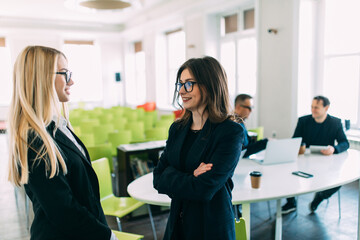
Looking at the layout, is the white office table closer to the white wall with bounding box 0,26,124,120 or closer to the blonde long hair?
the blonde long hair

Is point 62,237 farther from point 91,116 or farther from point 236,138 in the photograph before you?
point 91,116

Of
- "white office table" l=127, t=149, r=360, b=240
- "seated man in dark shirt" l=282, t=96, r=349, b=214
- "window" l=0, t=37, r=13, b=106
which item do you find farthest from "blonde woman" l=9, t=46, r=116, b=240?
"window" l=0, t=37, r=13, b=106

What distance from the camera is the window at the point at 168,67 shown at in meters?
11.5

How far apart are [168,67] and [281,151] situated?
9.35 metres

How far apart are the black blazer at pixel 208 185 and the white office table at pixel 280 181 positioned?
0.60 m

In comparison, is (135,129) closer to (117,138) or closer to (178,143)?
(117,138)

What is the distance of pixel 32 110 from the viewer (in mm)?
1287

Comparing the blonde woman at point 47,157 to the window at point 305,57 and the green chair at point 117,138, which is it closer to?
the green chair at point 117,138

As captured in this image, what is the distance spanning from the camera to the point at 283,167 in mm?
2891

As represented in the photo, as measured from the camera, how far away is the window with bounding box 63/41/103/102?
1429 cm

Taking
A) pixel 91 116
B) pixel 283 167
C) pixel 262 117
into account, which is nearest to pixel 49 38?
pixel 91 116

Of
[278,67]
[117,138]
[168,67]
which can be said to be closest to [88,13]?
[168,67]

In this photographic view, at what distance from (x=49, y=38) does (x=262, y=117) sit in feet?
33.9

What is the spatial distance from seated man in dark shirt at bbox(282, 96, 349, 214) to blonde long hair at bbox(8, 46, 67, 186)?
10.5ft
